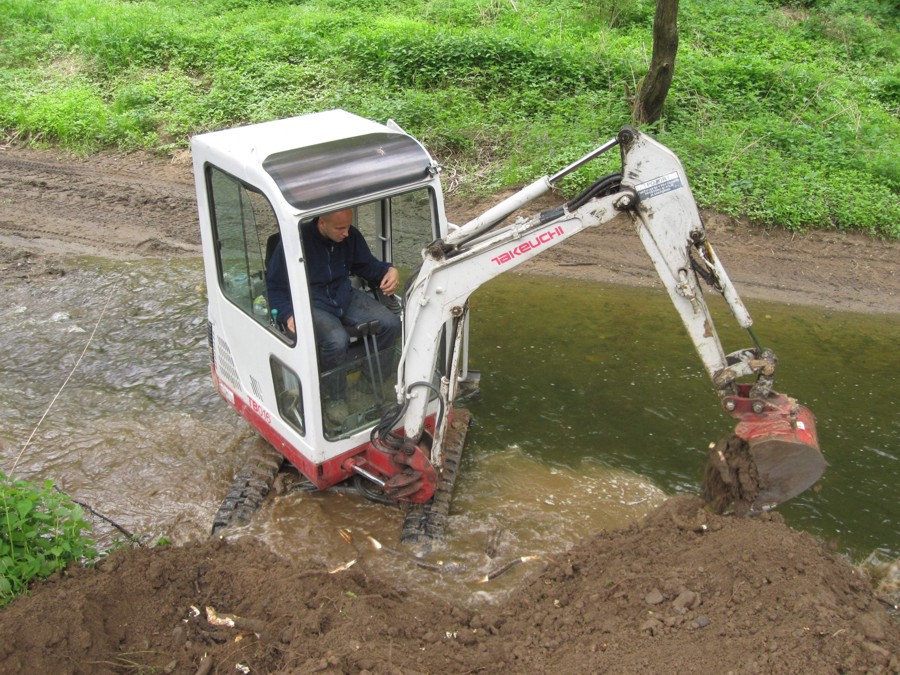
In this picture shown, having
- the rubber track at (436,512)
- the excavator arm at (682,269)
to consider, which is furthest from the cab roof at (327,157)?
the rubber track at (436,512)

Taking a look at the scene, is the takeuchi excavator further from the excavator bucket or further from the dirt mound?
the dirt mound

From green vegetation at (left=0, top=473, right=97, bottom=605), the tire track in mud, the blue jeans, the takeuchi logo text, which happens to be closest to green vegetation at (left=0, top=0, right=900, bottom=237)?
the tire track in mud

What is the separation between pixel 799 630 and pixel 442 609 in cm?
191

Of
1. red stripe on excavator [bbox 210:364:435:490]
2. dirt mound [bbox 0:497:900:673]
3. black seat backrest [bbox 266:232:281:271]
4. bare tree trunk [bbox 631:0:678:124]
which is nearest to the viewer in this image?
dirt mound [bbox 0:497:900:673]

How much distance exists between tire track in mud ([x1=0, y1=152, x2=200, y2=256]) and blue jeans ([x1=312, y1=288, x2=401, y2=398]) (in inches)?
203

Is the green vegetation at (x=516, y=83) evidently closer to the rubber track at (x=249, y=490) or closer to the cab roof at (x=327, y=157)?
the cab roof at (x=327, y=157)

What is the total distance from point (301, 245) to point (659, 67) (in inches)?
271

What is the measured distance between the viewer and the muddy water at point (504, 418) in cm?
557

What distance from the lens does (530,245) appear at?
4.49 meters

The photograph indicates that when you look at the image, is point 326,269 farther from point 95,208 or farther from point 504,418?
point 95,208

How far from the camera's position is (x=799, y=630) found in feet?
12.6

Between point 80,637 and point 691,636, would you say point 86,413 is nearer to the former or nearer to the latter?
point 80,637

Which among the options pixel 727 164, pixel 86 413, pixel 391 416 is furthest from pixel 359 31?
pixel 391 416

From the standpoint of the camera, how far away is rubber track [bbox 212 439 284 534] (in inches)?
217
